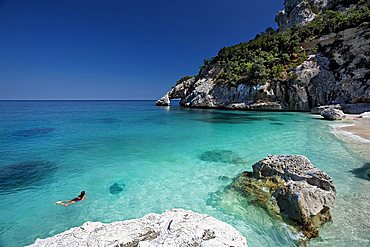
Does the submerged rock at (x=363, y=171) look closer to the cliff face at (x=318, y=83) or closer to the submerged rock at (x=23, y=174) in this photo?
the submerged rock at (x=23, y=174)

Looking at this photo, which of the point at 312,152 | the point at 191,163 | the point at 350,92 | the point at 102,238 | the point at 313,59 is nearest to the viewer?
the point at 102,238

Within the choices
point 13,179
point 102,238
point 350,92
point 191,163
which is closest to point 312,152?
point 191,163

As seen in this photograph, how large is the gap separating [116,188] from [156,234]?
545cm

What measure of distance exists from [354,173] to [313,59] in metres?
38.6

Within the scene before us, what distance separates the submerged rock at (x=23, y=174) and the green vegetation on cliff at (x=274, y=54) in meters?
39.3

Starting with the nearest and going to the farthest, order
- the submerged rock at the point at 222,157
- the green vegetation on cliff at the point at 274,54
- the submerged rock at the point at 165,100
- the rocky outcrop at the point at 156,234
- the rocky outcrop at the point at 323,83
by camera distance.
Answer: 1. the rocky outcrop at the point at 156,234
2. the submerged rock at the point at 222,157
3. the rocky outcrop at the point at 323,83
4. the green vegetation on cliff at the point at 274,54
5. the submerged rock at the point at 165,100

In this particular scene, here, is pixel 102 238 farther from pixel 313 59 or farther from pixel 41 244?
pixel 313 59

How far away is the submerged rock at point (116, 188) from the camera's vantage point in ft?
23.2

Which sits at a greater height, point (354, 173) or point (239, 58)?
point (239, 58)

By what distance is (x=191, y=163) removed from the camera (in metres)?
9.79

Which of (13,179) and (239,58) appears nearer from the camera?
(13,179)

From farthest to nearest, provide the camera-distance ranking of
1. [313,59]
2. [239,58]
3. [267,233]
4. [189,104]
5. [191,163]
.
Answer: [189,104] < [239,58] < [313,59] < [191,163] < [267,233]

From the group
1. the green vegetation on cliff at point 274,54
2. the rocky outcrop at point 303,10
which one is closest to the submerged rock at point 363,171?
the green vegetation on cliff at point 274,54

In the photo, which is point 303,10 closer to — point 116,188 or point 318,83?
point 318,83
